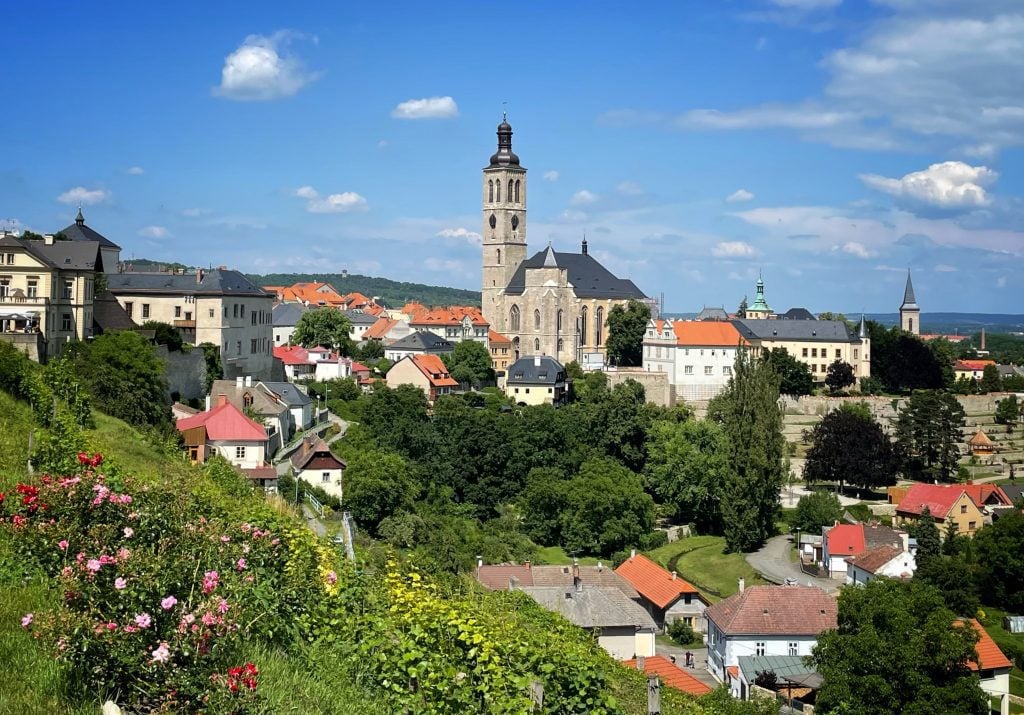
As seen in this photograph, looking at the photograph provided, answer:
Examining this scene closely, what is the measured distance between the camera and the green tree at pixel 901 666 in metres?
24.8

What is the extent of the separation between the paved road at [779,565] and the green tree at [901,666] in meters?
14.5

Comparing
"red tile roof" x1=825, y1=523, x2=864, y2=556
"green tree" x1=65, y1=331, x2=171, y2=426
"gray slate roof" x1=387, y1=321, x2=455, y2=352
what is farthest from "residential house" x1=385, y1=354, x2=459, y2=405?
"green tree" x1=65, y1=331, x2=171, y2=426

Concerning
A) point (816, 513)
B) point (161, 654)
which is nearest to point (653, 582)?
point (816, 513)

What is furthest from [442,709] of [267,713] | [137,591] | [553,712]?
[137,591]

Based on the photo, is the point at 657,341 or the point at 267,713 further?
the point at 657,341

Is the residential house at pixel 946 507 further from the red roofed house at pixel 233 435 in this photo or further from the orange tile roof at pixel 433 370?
the orange tile roof at pixel 433 370

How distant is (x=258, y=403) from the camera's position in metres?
43.9

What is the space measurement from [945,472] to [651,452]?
18.1 m

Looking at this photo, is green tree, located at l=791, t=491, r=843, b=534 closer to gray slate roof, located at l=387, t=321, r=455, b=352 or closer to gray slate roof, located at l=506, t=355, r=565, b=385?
gray slate roof, located at l=506, t=355, r=565, b=385

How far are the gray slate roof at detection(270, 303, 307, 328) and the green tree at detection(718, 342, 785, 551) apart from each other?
159ft

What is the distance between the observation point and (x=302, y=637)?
431 inches

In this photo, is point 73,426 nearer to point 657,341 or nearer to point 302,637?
point 302,637

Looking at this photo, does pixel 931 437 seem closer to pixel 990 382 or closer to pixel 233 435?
pixel 990 382

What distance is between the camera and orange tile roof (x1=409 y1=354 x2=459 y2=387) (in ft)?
231
